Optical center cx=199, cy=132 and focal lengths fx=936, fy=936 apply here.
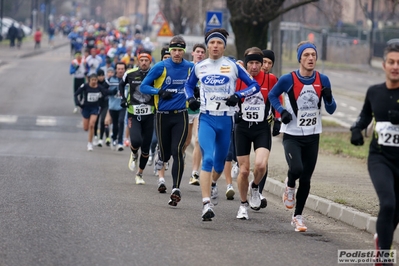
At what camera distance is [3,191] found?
12492 millimetres

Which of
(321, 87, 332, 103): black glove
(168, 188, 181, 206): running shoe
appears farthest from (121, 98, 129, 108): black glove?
(321, 87, 332, 103): black glove

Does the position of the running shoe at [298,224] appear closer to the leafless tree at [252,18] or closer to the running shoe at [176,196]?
the running shoe at [176,196]

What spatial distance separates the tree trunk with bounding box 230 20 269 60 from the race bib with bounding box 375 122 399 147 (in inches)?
718

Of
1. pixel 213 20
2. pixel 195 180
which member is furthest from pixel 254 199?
pixel 213 20

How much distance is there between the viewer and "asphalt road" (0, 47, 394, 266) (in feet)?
A: 26.9

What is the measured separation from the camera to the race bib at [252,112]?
10984 mm

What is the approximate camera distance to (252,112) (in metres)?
11.0

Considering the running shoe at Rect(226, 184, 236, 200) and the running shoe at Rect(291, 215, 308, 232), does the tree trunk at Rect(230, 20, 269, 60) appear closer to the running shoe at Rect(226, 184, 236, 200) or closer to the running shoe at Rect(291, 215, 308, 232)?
the running shoe at Rect(226, 184, 236, 200)

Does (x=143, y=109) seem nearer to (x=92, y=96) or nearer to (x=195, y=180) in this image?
(x=195, y=180)

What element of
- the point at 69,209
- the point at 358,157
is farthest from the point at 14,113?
the point at 69,209

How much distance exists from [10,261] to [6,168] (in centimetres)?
818

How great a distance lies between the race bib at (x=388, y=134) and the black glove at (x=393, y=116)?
71 millimetres

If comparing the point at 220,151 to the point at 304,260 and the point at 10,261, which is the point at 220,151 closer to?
the point at 304,260

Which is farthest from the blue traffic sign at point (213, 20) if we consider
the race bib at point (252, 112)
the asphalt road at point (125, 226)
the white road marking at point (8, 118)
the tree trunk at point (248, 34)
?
the race bib at point (252, 112)
